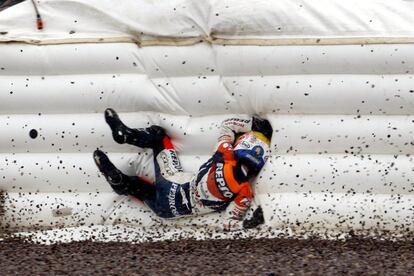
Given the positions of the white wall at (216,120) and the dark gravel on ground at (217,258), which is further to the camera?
the white wall at (216,120)

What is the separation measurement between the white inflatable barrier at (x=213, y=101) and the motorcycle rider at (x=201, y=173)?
0.05 meters

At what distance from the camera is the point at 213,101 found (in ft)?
9.78

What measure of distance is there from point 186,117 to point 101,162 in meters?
0.42

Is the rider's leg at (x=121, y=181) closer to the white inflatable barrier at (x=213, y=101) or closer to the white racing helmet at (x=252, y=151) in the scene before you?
the white inflatable barrier at (x=213, y=101)

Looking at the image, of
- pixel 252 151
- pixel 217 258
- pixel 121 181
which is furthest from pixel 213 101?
pixel 217 258

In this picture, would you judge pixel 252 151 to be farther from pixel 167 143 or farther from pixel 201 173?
pixel 167 143

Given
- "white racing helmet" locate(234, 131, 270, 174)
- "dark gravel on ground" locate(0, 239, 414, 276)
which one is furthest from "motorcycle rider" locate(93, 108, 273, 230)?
"dark gravel on ground" locate(0, 239, 414, 276)

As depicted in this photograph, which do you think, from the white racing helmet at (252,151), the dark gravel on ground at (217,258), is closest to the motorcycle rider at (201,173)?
the white racing helmet at (252,151)

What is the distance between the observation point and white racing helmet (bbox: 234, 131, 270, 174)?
2.93m

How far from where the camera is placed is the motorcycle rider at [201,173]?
2.94m

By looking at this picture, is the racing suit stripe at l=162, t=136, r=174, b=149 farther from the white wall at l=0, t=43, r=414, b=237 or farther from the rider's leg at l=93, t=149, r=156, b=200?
the rider's leg at l=93, t=149, r=156, b=200

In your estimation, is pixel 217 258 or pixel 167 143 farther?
pixel 167 143

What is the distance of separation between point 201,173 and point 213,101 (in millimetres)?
313

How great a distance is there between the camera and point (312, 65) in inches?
113
